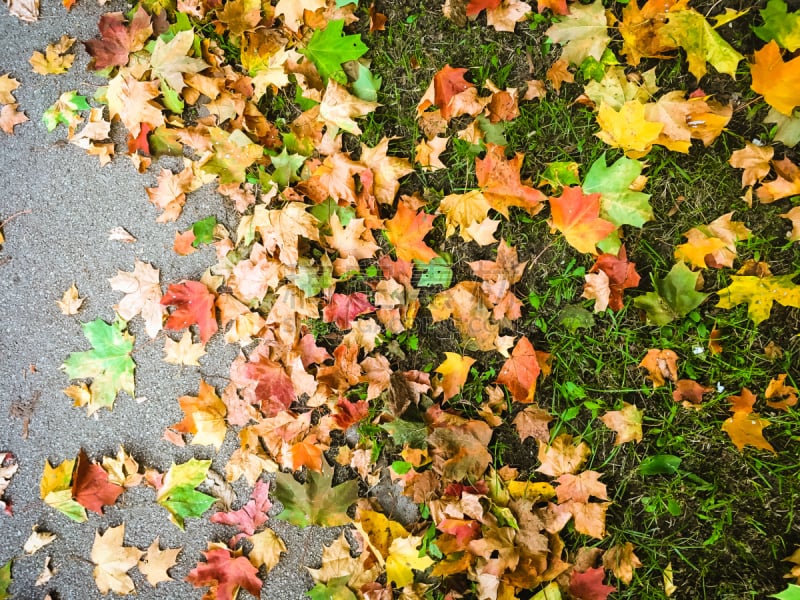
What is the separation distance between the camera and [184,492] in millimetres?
2166

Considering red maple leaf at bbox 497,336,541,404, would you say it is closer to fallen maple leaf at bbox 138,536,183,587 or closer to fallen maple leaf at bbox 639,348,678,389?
fallen maple leaf at bbox 639,348,678,389

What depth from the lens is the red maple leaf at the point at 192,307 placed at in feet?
7.05

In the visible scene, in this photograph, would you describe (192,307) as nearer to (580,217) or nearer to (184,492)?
(184,492)

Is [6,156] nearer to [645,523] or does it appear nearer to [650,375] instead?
[650,375]

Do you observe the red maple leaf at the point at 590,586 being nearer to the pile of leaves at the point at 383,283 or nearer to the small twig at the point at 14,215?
the pile of leaves at the point at 383,283

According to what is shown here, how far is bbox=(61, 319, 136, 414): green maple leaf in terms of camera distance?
86.9 inches

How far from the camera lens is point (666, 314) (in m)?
1.96

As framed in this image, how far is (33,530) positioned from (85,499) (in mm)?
304

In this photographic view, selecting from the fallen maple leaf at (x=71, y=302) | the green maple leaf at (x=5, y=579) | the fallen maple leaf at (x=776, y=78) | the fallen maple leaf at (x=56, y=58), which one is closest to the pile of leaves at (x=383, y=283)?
the fallen maple leaf at (x=776, y=78)

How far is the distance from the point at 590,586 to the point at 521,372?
0.87 metres

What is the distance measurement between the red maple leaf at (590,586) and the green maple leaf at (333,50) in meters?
2.26

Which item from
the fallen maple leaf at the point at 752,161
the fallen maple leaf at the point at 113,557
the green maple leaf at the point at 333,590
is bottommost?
the fallen maple leaf at the point at 113,557

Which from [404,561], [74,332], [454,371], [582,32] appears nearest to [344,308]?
[454,371]

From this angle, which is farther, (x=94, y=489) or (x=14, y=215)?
(x=14, y=215)
